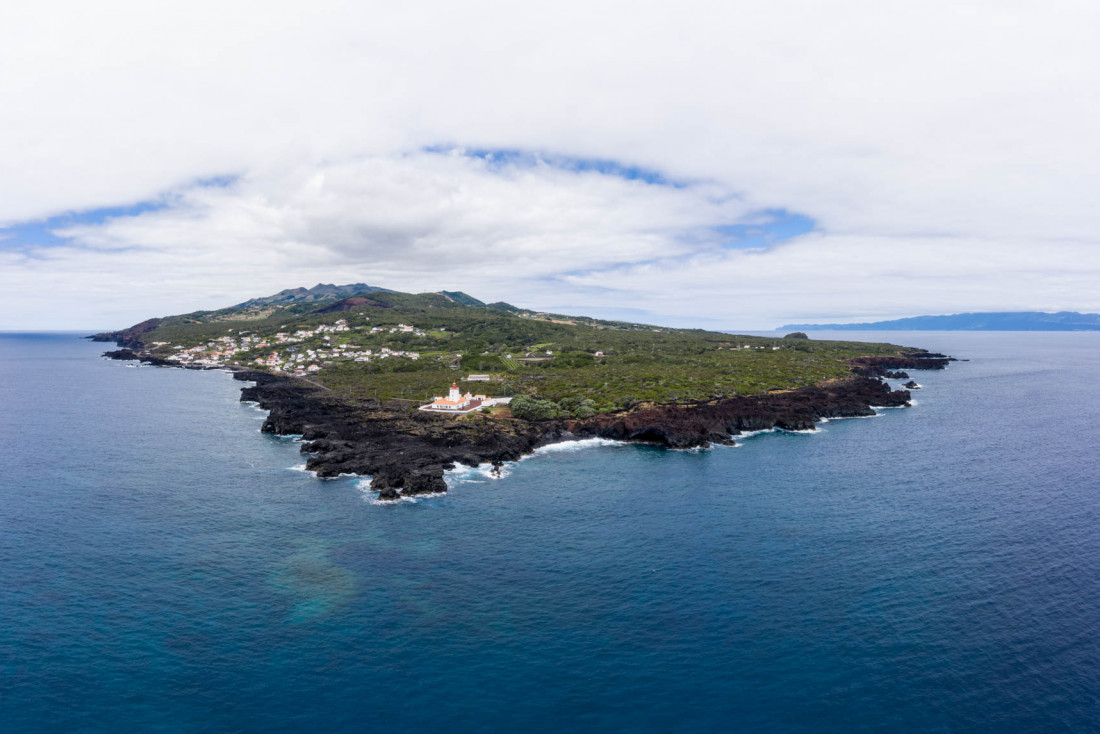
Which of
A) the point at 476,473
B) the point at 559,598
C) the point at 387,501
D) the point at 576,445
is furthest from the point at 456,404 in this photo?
the point at 559,598

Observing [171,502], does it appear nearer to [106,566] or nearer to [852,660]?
[106,566]

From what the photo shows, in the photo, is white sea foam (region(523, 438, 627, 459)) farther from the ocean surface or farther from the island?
the ocean surface

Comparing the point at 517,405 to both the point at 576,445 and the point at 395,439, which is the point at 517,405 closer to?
the point at 576,445

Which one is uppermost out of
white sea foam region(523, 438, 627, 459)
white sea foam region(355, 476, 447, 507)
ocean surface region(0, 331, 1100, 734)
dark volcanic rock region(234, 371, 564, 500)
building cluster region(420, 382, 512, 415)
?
building cluster region(420, 382, 512, 415)

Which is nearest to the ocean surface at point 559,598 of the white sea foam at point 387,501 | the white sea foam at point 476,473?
the white sea foam at point 476,473

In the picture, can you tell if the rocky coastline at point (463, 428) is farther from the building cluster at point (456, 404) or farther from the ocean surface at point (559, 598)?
the ocean surface at point (559, 598)

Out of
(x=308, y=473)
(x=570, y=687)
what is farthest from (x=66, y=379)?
(x=570, y=687)

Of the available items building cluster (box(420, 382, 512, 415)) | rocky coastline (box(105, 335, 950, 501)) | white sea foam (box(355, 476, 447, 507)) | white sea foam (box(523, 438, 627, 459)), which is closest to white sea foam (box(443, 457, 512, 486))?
rocky coastline (box(105, 335, 950, 501))
